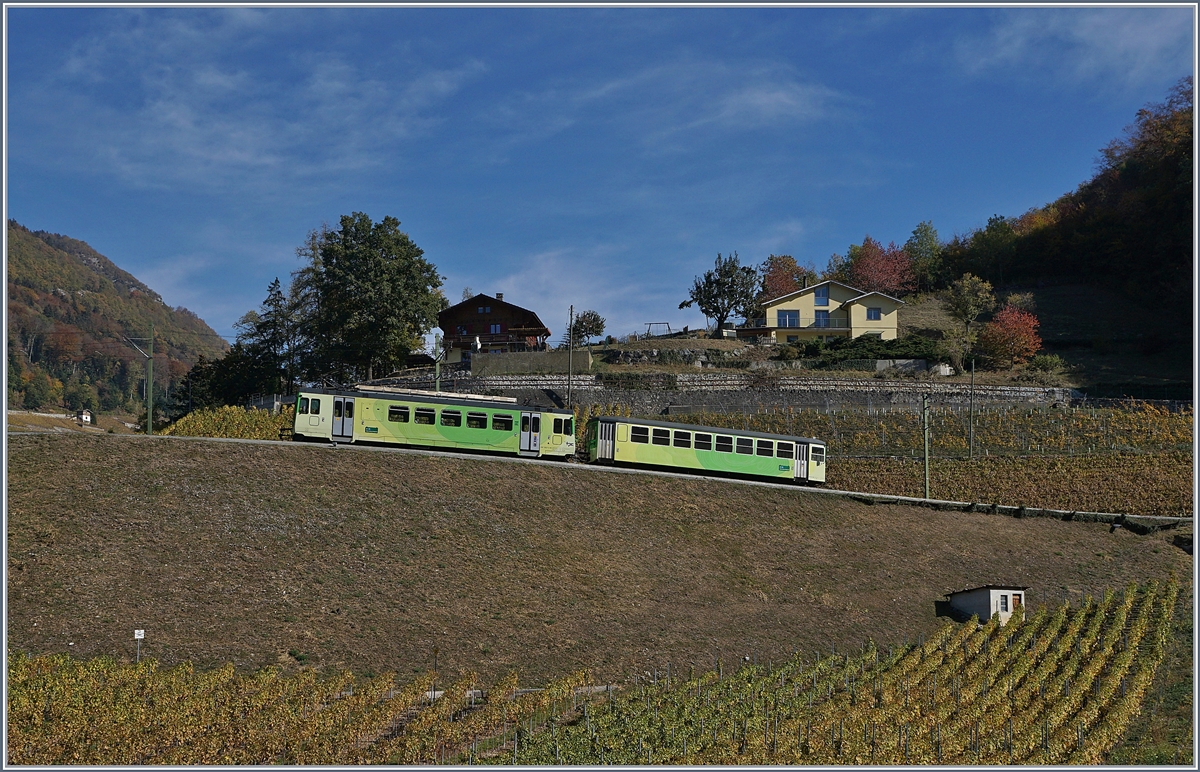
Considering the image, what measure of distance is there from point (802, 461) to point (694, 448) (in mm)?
5939

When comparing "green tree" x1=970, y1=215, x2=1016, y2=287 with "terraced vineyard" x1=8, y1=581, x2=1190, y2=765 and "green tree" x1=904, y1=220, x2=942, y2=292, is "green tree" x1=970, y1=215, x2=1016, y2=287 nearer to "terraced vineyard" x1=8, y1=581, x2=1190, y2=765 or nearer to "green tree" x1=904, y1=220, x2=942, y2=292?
"green tree" x1=904, y1=220, x2=942, y2=292

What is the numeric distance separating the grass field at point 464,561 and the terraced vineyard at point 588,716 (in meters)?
2.13

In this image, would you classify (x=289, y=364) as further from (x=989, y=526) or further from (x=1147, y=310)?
(x=1147, y=310)

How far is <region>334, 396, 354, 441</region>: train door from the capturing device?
139ft

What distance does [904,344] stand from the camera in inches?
3034

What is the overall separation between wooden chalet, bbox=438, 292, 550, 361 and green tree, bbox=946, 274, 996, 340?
37.4m

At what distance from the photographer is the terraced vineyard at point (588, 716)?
20.0m

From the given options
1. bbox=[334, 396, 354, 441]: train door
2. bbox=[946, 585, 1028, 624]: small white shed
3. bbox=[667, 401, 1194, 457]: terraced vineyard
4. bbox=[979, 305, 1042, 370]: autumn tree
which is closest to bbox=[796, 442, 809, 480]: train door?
bbox=[667, 401, 1194, 457]: terraced vineyard

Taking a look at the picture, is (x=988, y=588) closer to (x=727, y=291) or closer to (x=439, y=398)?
(x=439, y=398)

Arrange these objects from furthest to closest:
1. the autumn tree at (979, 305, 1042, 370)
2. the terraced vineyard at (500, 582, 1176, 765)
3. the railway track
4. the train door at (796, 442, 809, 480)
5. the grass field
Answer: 1. the autumn tree at (979, 305, 1042, 370)
2. the train door at (796, 442, 809, 480)
3. the railway track
4. the grass field
5. the terraced vineyard at (500, 582, 1176, 765)

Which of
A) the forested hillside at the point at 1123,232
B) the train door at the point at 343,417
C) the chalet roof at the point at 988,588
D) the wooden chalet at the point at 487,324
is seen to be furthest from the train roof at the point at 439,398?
the forested hillside at the point at 1123,232

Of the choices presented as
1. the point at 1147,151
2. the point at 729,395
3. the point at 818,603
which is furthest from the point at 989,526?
the point at 1147,151

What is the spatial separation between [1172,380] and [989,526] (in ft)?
126

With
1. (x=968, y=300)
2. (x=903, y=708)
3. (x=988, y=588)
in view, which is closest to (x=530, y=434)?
(x=988, y=588)
